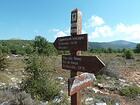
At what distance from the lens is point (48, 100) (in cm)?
1019

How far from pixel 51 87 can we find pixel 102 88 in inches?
189

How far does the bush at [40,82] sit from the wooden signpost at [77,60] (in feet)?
12.4

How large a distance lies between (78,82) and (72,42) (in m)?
0.80

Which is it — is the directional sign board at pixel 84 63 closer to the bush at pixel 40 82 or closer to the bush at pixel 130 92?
the bush at pixel 40 82

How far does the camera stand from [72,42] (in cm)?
591

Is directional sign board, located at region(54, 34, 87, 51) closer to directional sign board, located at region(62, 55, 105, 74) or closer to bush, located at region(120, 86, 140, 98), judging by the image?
directional sign board, located at region(62, 55, 105, 74)

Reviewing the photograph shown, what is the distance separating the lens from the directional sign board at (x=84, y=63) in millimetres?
5230

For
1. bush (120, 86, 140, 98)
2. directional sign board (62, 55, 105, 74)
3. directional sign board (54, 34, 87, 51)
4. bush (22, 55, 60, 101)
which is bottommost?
bush (120, 86, 140, 98)

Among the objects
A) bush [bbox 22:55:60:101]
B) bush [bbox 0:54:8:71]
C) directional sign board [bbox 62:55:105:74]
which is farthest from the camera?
bush [bbox 0:54:8:71]

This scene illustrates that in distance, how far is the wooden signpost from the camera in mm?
5441

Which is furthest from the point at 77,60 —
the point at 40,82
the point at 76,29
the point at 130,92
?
the point at 130,92

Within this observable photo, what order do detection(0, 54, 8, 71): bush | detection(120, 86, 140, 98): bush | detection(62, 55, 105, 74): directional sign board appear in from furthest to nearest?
detection(0, 54, 8, 71): bush
detection(120, 86, 140, 98): bush
detection(62, 55, 105, 74): directional sign board

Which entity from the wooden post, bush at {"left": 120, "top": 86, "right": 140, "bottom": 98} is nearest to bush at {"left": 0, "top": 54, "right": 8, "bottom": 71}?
bush at {"left": 120, "top": 86, "right": 140, "bottom": 98}

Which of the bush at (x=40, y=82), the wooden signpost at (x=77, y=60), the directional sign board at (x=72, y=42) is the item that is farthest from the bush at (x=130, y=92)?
the wooden signpost at (x=77, y=60)
